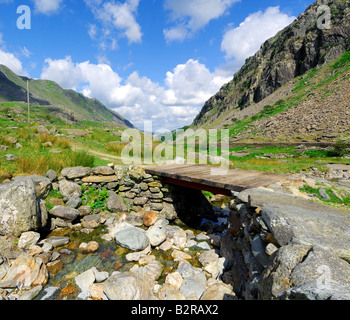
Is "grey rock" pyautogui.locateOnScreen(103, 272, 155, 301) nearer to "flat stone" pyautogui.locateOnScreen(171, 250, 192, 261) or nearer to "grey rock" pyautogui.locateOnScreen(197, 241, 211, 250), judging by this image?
"flat stone" pyautogui.locateOnScreen(171, 250, 192, 261)

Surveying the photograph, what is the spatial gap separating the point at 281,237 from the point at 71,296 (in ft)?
12.8

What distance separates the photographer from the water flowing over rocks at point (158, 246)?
→ 69.9 inches

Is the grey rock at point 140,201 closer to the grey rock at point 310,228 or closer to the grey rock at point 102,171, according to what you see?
the grey rock at point 102,171

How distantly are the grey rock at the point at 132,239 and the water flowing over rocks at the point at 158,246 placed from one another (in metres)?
0.03

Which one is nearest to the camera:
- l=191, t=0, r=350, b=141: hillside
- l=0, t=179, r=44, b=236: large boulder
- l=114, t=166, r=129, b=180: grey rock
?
l=0, t=179, r=44, b=236: large boulder

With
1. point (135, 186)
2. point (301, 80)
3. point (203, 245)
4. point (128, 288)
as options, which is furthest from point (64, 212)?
point (301, 80)

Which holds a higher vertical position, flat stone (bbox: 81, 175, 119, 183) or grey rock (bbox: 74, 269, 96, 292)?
flat stone (bbox: 81, 175, 119, 183)

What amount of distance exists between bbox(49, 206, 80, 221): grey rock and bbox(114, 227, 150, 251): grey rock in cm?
166

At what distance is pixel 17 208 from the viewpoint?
14.5ft

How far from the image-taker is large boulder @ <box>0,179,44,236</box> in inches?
171

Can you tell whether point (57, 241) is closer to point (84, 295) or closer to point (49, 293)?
point (49, 293)

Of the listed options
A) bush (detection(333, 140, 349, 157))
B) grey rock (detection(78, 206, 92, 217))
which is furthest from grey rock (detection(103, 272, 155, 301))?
bush (detection(333, 140, 349, 157))

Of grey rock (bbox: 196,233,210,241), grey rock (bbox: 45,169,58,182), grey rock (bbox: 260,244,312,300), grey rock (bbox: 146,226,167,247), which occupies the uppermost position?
grey rock (bbox: 45,169,58,182)
